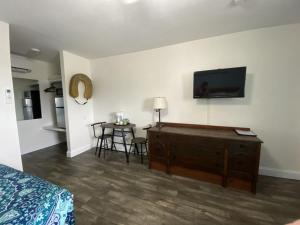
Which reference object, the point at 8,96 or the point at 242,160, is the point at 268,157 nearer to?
the point at 242,160

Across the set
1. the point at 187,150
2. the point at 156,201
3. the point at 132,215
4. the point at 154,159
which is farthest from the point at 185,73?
the point at 132,215

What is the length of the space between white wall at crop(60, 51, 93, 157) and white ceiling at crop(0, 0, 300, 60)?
60cm

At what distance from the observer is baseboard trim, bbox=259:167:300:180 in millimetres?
2417

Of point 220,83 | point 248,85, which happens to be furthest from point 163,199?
point 248,85

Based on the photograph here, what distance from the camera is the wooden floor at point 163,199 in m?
1.70

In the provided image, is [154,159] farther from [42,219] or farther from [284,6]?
[284,6]

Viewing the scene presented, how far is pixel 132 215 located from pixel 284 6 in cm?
306

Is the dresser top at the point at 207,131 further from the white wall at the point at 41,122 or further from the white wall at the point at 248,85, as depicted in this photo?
the white wall at the point at 41,122

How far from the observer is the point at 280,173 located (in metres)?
2.49

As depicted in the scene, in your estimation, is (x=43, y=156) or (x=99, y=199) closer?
(x=99, y=199)

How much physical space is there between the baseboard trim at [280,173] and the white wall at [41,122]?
203 inches

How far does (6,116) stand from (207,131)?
3073 mm

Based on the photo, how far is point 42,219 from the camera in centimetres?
106

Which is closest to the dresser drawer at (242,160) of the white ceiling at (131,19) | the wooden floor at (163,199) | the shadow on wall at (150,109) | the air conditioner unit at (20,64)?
the wooden floor at (163,199)
